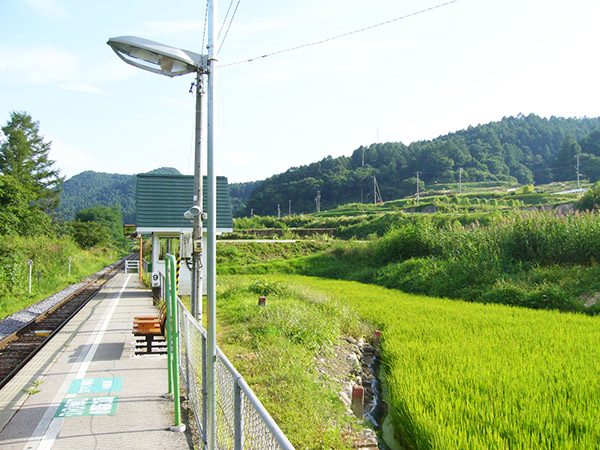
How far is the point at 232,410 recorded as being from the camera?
3957mm

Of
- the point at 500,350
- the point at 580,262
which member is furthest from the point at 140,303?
the point at 580,262

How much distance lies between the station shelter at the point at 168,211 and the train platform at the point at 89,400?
25.4ft

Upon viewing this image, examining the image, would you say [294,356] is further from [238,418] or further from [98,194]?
[98,194]

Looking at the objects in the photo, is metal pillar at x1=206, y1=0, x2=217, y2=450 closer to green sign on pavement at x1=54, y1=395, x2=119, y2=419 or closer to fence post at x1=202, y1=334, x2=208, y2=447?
fence post at x1=202, y1=334, x2=208, y2=447

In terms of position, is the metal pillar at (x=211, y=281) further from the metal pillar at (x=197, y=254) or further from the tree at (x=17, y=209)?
the tree at (x=17, y=209)

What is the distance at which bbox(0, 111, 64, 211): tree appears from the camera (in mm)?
47938

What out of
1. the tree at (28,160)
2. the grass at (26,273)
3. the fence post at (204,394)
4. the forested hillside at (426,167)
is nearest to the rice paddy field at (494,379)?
the fence post at (204,394)

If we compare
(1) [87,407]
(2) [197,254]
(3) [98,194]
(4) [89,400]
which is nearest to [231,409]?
(1) [87,407]

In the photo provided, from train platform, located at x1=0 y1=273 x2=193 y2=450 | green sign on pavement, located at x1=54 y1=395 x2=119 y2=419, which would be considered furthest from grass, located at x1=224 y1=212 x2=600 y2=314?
green sign on pavement, located at x1=54 y1=395 x2=119 y2=419

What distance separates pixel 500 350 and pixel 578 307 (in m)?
Result: 5.36

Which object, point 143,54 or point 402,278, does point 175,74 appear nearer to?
point 143,54

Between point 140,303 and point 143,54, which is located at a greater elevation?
point 143,54

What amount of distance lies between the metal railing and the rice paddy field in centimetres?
215

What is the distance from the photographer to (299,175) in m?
116
